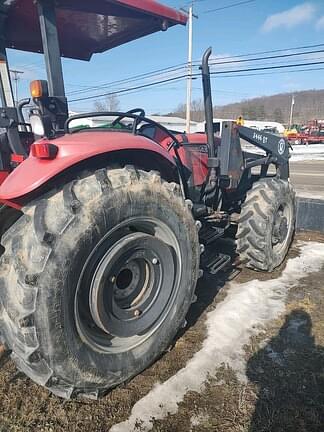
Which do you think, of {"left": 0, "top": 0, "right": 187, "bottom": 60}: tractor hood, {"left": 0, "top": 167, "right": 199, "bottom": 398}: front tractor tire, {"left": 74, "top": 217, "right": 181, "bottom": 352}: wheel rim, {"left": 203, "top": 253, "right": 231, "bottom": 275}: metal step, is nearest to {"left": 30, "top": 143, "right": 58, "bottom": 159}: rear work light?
{"left": 0, "top": 167, "right": 199, "bottom": 398}: front tractor tire

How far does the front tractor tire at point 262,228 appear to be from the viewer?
398 centimetres

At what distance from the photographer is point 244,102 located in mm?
125125

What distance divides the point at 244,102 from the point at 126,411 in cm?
13301

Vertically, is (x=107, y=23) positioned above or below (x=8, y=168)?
above

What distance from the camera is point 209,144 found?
385cm

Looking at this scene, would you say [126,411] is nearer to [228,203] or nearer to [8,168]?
[8,168]

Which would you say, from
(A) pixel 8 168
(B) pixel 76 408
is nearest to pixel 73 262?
(B) pixel 76 408

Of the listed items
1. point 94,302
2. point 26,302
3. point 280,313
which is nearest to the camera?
point 26,302

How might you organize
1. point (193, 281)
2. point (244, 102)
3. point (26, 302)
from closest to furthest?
point (26, 302) < point (193, 281) < point (244, 102)

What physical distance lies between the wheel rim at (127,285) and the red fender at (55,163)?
A: 1.50 ft

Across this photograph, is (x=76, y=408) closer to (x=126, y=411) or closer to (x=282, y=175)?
(x=126, y=411)

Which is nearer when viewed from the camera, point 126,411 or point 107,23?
point 126,411

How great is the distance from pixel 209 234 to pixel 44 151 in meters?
2.35

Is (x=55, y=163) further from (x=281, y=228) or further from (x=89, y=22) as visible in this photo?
(x=281, y=228)
